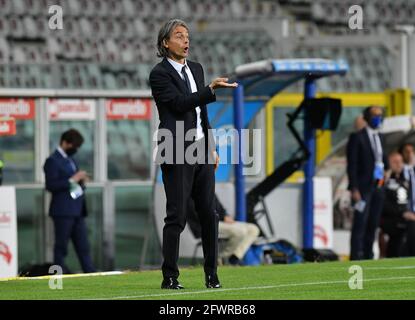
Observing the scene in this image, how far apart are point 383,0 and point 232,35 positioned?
22.7 ft

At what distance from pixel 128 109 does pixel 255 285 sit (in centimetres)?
882

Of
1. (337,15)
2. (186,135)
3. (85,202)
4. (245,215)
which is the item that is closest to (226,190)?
(245,215)

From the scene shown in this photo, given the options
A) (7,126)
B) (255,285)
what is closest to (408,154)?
(7,126)

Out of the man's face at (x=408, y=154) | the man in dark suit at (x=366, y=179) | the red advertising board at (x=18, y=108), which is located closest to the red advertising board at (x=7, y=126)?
the red advertising board at (x=18, y=108)

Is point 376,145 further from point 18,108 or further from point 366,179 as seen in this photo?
point 18,108

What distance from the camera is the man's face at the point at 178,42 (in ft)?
30.9

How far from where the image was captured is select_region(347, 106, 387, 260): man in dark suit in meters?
16.2

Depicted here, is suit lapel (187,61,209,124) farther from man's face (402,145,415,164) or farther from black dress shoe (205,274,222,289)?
man's face (402,145,415,164)

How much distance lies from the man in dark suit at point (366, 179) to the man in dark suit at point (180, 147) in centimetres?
671

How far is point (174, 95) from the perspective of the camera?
9.43m

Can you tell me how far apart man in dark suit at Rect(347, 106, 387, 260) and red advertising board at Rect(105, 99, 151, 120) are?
341 centimetres

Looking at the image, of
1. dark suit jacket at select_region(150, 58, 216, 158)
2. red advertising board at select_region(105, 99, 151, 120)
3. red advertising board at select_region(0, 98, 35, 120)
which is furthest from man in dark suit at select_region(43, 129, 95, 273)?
dark suit jacket at select_region(150, 58, 216, 158)

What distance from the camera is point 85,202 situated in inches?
683

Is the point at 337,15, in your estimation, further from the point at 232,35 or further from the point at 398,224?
the point at 398,224
